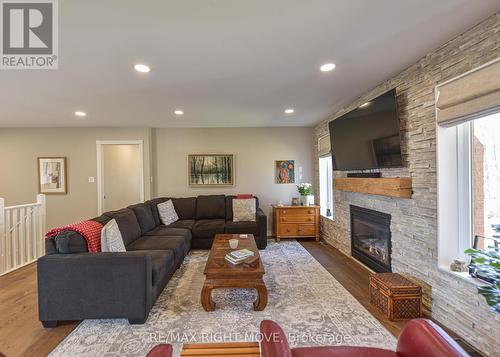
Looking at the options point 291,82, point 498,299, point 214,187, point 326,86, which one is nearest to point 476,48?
point 326,86

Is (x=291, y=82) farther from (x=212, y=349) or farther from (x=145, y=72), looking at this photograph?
(x=212, y=349)

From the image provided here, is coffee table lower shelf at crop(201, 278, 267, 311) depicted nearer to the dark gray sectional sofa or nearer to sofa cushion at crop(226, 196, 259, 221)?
the dark gray sectional sofa

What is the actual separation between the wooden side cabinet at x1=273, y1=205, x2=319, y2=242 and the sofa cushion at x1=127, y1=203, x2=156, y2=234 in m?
2.36

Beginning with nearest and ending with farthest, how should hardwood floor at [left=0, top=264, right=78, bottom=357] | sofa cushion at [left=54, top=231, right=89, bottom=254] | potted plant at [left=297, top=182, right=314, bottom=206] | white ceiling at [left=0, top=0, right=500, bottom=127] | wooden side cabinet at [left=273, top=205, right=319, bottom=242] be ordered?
white ceiling at [left=0, top=0, right=500, bottom=127]
hardwood floor at [left=0, top=264, right=78, bottom=357]
sofa cushion at [left=54, top=231, right=89, bottom=254]
wooden side cabinet at [left=273, top=205, right=319, bottom=242]
potted plant at [left=297, top=182, right=314, bottom=206]

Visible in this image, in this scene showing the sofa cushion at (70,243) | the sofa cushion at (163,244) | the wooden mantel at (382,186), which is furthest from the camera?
the sofa cushion at (163,244)

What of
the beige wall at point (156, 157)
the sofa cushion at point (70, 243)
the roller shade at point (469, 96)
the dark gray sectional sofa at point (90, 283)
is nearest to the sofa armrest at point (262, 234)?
the beige wall at point (156, 157)

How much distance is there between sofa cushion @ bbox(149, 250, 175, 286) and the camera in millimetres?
2270

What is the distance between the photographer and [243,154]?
202 inches

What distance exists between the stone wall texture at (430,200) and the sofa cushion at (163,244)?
266 cm

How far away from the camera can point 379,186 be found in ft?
8.74

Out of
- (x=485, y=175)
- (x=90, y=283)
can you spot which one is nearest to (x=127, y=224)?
(x=90, y=283)

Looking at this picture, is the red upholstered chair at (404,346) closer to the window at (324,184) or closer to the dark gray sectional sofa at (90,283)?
the dark gray sectional sofa at (90,283)

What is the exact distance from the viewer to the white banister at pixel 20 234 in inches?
128

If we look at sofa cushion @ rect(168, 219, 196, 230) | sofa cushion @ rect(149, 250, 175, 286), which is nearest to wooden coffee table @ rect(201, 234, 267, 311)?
sofa cushion @ rect(149, 250, 175, 286)
